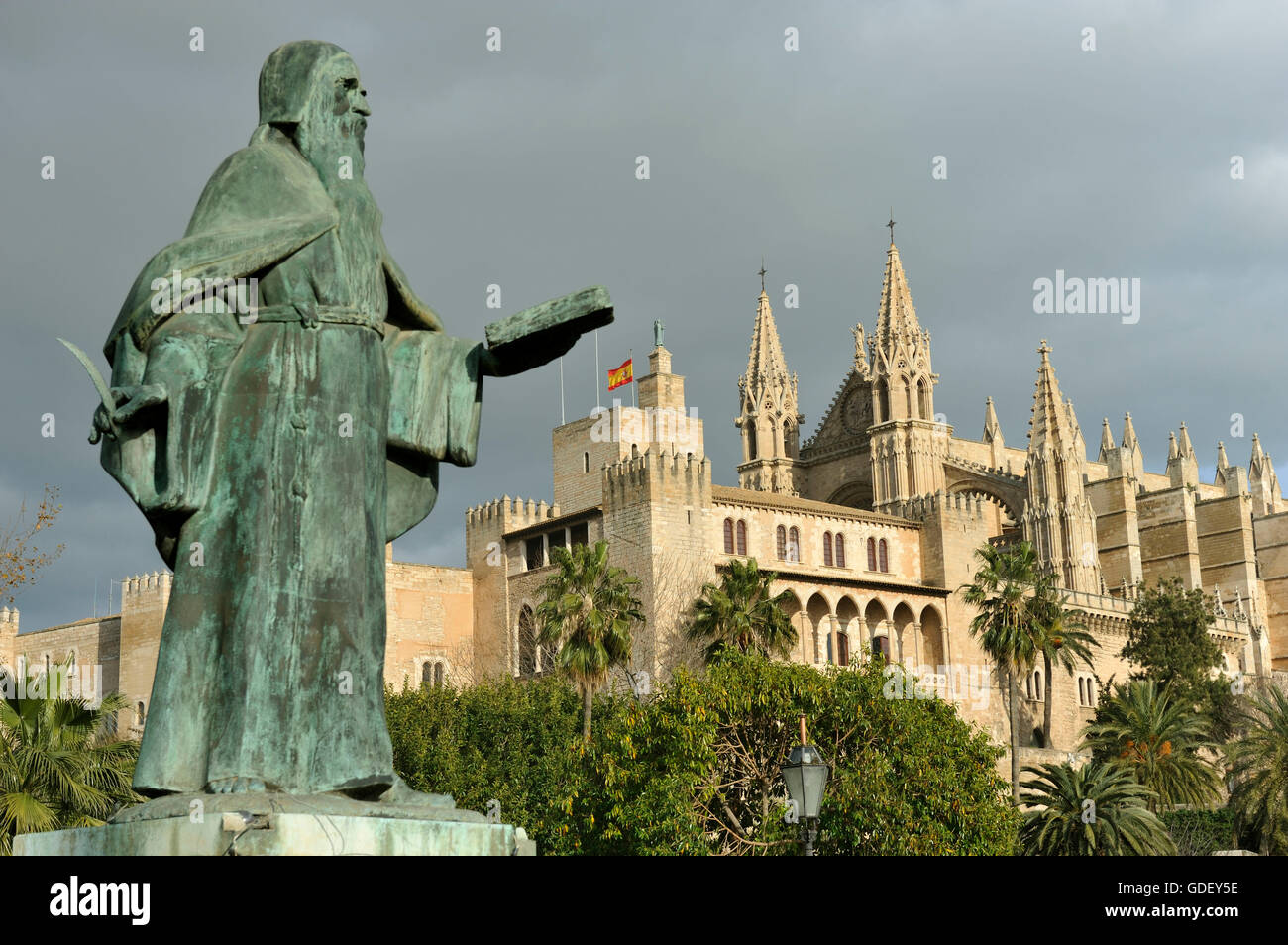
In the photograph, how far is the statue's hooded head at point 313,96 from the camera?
609cm

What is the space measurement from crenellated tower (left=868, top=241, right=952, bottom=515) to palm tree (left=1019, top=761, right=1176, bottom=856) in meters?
30.6

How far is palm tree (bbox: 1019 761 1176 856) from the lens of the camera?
38.0 m

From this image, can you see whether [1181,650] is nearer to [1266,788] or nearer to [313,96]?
[1266,788]

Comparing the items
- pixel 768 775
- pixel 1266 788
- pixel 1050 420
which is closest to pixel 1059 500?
pixel 1050 420

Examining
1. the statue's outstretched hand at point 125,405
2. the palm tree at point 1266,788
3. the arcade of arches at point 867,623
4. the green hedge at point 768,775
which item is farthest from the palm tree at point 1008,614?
the statue's outstretched hand at point 125,405

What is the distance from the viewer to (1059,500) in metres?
71.3

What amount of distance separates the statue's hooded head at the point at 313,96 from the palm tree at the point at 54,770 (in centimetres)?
1549

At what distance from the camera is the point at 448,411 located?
6.14 meters

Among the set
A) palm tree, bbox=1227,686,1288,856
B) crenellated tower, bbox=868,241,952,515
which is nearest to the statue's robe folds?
palm tree, bbox=1227,686,1288,856

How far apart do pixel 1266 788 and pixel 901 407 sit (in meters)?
37.3

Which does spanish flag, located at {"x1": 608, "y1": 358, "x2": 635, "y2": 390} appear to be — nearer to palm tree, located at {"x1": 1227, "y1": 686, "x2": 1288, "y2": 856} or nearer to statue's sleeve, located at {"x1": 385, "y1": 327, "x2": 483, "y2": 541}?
palm tree, located at {"x1": 1227, "y1": 686, "x2": 1288, "y2": 856}

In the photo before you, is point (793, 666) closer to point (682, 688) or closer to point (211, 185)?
point (682, 688)
